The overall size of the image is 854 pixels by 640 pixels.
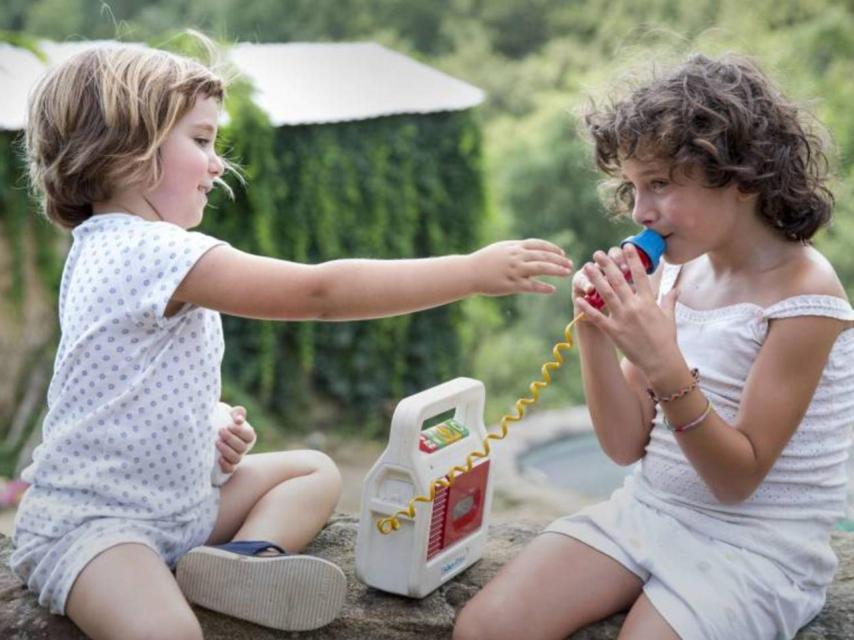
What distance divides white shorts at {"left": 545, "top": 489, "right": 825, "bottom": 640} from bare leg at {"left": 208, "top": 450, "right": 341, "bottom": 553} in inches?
17.1

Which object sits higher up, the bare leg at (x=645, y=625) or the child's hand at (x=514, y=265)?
the child's hand at (x=514, y=265)

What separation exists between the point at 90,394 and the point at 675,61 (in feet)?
3.33

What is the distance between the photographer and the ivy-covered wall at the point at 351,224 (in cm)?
546

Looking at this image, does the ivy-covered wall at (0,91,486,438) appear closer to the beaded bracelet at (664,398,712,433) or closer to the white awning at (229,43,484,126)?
the white awning at (229,43,484,126)

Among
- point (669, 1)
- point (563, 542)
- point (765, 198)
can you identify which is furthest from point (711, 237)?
point (669, 1)

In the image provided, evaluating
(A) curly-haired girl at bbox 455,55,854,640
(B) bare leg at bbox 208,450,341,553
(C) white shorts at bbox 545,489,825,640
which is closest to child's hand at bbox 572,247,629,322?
(A) curly-haired girl at bbox 455,55,854,640

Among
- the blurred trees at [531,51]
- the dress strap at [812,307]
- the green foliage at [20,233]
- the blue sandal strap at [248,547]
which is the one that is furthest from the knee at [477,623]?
the blurred trees at [531,51]

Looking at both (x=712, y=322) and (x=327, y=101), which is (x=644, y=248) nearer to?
(x=712, y=322)

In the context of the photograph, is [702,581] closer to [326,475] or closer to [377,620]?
[377,620]

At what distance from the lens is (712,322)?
178cm

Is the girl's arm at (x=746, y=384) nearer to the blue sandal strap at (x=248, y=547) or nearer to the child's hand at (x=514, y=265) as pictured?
the child's hand at (x=514, y=265)

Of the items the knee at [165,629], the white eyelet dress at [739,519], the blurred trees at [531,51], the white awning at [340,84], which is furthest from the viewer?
the blurred trees at [531,51]

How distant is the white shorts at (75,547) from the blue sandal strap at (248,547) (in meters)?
0.08

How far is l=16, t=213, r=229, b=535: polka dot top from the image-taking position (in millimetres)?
1692
